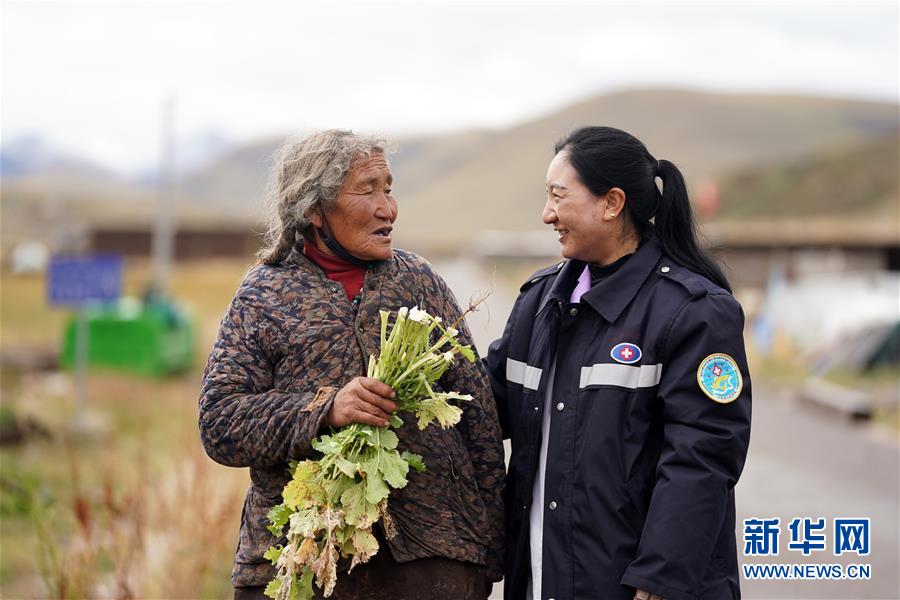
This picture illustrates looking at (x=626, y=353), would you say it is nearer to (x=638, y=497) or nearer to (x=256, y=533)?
(x=638, y=497)

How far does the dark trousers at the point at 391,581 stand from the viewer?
3.52m

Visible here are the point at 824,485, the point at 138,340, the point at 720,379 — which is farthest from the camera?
the point at 138,340

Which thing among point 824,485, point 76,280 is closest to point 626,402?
point 824,485

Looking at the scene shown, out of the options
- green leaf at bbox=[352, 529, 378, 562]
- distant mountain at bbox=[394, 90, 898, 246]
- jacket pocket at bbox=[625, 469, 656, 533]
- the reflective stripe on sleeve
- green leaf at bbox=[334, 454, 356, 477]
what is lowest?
green leaf at bbox=[352, 529, 378, 562]

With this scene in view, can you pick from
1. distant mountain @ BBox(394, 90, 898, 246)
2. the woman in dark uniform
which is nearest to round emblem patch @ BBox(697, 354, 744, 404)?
the woman in dark uniform

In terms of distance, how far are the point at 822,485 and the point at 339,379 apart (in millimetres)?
6668

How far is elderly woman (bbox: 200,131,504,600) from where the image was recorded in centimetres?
338

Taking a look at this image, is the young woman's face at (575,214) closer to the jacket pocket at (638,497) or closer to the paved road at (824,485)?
the jacket pocket at (638,497)

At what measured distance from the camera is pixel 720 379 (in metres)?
3.24

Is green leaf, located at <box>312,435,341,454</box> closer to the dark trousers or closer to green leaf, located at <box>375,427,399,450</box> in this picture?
green leaf, located at <box>375,427,399,450</box>

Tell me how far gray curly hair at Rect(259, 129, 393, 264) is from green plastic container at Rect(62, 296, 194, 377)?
49.0 ft

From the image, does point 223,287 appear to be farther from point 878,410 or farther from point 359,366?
point 359,366

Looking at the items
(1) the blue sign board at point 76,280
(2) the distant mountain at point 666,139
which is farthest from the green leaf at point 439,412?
(2) the distant mountain at point 666,139

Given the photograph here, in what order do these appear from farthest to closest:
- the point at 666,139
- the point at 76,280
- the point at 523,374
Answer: the point at 666,139
the point at 76,280
the point at 523,374
